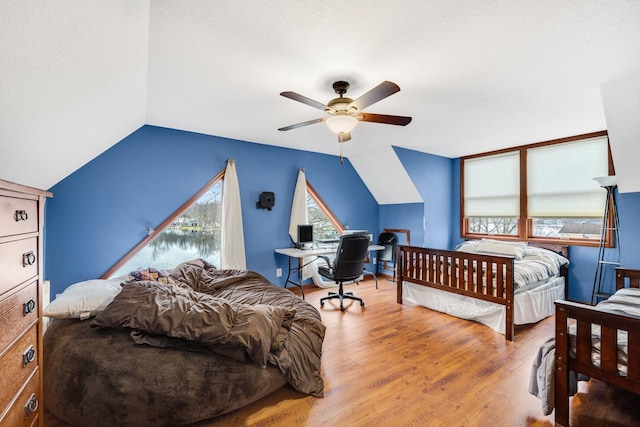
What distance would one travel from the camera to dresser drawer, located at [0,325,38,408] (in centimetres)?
83

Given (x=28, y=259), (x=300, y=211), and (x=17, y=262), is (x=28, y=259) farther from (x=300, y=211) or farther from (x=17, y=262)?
(x=300, y=211)

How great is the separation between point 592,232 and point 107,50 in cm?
534

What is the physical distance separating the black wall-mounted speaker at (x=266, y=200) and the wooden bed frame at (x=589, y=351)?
3335 mm

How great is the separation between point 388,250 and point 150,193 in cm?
393

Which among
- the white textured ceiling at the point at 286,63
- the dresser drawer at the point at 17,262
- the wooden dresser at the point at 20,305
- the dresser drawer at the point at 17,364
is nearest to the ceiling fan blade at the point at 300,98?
the white textured ceiling at the point at 286,63

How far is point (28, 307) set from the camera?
3.25 feet

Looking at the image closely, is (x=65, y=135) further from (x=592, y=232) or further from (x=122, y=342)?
(x=592, y=232)

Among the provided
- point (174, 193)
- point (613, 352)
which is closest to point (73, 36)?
point (174, 193)

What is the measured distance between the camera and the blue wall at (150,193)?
294 cm

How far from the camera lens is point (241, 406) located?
1.66m

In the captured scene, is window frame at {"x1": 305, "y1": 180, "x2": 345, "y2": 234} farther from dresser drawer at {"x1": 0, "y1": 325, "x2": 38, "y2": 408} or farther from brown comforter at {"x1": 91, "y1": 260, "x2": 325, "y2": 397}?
dresser drawer at {"x1": 0, "y1": 325, "x2": 38, "y2": 408}

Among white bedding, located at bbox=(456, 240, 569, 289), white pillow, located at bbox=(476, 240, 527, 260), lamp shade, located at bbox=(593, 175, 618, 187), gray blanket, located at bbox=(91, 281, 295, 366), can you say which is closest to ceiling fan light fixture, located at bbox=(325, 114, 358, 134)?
gray blanket, located at bbox=(91, 281, 295, 366)

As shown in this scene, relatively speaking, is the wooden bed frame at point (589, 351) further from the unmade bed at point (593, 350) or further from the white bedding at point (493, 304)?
the white bedding at point (493, 304)

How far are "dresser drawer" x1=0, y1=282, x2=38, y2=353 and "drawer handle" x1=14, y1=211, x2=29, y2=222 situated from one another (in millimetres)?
237
